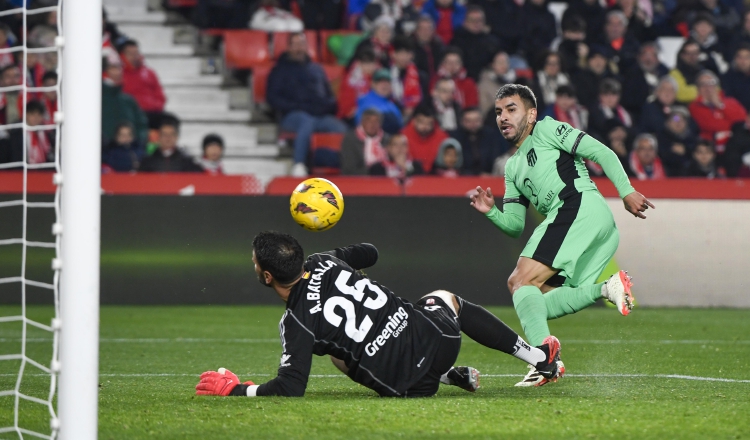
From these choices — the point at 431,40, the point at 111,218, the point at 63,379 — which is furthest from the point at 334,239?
the point at 63,379

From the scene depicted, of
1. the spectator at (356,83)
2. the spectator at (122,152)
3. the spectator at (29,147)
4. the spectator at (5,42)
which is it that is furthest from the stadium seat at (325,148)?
the spectator at (5,42)

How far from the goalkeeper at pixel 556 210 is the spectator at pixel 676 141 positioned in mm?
8049

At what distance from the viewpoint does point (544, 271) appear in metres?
5.97

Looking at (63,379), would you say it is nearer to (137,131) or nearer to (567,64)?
(137,131)

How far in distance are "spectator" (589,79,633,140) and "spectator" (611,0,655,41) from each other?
1690 mm

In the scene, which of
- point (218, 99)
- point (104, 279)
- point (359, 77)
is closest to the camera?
point (104, 279)

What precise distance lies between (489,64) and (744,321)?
226 inches

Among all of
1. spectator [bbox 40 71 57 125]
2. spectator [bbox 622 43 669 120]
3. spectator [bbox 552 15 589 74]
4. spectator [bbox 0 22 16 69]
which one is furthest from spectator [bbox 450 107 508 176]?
spectator [bbox 0 22 16 69]

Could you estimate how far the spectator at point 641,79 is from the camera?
14812 millimetres

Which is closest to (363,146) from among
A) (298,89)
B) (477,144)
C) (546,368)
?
(477,144)

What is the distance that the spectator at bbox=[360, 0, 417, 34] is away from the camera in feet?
49.5

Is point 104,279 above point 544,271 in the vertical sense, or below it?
below

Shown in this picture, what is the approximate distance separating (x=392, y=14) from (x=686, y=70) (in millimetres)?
4314

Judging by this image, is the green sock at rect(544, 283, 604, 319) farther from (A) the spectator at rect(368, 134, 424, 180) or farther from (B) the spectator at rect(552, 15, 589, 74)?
(B) the spectator at rect(552, 15, 589, 74)
